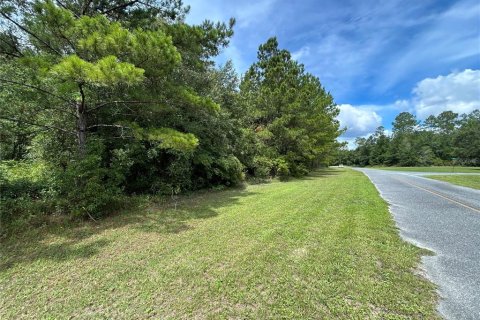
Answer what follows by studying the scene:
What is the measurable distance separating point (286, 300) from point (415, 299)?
142cm

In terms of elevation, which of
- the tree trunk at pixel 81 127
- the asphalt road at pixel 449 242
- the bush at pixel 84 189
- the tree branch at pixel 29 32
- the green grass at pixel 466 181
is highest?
the tree branch at pixel 29 32

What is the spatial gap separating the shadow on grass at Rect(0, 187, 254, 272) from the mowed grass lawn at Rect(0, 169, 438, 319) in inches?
1.3

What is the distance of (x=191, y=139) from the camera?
20.3 ft

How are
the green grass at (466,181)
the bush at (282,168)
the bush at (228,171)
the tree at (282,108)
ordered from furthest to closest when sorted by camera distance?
the tree at (282,108) → the bush at (282,168) → the green grass at (466,181) → the bush at (228,171)

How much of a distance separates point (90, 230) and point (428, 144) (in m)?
72.7

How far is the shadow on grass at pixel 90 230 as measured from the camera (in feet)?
12.1

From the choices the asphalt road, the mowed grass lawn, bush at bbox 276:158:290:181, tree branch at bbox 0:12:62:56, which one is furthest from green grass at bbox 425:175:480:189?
tree branch at bbox 0:12:62:56

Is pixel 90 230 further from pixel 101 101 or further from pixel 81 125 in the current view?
pixel 101 101

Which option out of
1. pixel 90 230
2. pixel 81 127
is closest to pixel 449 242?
pixel 90 230

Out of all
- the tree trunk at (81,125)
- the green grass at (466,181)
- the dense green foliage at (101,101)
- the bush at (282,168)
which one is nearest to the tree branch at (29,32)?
the dense green foliage at (101,101)

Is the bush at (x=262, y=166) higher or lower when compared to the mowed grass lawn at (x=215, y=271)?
higher

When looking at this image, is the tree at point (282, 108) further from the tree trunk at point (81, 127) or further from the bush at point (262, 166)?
the tree trunk at point (81, 127)

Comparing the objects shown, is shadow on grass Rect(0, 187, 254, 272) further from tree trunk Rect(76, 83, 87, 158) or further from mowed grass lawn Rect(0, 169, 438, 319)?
tree trunk Rect(76, 83, 87, 158)

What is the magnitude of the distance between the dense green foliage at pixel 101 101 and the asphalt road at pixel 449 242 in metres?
5.42
